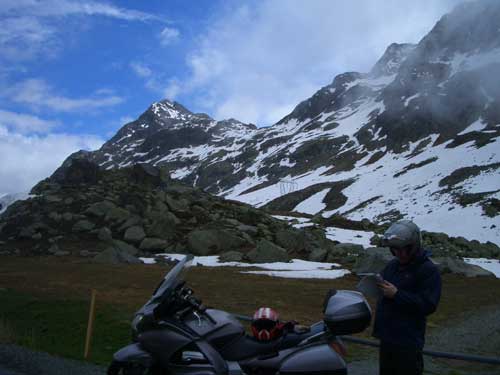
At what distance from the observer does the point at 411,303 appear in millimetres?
4141

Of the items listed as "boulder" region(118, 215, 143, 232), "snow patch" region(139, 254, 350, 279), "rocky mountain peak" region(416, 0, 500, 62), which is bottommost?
"snow patch" region(139, 254, 350, 279)

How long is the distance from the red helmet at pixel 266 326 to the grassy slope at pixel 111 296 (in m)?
5.20

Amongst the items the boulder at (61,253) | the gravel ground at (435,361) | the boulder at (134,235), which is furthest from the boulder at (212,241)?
the gravel ground at (435,361)

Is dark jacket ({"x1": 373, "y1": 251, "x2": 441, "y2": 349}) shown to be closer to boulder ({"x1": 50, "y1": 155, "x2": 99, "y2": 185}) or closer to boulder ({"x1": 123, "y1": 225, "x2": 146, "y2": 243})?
Answer: boulder ({"x1": 123, "y1": 225, "x2": 146, "y2": 243})

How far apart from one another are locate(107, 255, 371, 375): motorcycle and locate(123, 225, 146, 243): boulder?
28092 mm

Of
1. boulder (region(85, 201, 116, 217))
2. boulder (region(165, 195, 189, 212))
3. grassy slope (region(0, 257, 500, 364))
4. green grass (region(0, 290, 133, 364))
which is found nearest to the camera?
green grass (region(0, 290, 133, 364))

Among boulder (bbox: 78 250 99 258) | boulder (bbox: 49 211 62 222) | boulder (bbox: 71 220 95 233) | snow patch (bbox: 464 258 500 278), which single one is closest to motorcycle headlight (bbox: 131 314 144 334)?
boulder (bbox: 78 250 99 258)

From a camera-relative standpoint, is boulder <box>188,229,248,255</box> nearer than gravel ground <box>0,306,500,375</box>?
No

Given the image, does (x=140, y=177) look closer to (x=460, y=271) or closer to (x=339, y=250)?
(x=339, y=250)

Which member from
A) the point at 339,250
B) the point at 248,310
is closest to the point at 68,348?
the point at 248,310

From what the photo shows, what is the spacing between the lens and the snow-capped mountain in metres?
67.2

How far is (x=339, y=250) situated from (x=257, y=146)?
557 feet

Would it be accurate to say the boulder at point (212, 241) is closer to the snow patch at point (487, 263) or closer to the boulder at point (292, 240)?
the boulder at point (292, 240)

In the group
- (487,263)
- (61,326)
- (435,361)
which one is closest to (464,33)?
(487,263)
